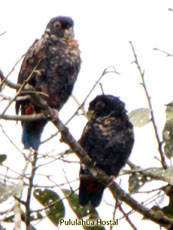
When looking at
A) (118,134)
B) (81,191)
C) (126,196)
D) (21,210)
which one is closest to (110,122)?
(118,134)

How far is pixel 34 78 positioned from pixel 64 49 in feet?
1.12

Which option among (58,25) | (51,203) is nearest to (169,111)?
(51,203)

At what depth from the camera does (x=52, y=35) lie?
3951 mm

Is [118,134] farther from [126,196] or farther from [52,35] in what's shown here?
[52,35]

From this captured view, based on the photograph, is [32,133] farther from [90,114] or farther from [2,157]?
[2,157]

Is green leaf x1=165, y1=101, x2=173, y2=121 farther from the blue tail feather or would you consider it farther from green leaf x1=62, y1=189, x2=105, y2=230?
the blue tail feather

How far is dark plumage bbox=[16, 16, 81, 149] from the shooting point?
12.2 feet

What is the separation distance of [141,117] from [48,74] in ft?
3.50

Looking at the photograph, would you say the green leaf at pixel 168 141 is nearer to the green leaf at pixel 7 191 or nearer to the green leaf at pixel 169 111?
the green leaf at pixel 169 111

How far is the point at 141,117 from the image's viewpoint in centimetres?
293

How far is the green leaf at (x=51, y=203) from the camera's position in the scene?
9.40 feet

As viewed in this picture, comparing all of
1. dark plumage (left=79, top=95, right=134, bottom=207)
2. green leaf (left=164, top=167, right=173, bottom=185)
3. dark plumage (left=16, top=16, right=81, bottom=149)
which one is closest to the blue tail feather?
dark plumage (left=16, top=16, right=81, bottom=149)

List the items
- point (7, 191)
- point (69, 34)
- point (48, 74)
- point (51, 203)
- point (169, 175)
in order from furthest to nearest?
point (69, 34) < point (48, 74) < point (51, 203) < point (169, 175) < point (7, 191)

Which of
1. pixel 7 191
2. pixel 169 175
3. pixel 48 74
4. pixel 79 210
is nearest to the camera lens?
pixel 7 191
